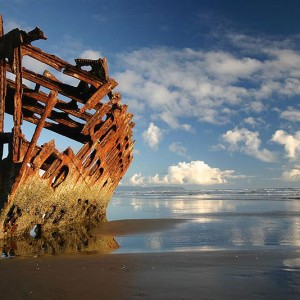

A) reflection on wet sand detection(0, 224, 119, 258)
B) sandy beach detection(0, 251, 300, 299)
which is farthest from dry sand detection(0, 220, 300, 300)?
reflection on wet sand detection(0, 224, 119, 258)

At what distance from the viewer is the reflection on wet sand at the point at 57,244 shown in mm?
6275

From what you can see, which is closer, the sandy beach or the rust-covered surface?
the sandy beach

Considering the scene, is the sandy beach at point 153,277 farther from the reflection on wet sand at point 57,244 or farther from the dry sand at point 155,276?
the reflection on wet sand at point 57,244

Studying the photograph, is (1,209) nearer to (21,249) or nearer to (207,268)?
(21,249)

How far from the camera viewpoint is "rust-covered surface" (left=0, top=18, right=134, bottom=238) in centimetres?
664

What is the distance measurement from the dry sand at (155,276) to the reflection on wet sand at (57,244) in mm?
955

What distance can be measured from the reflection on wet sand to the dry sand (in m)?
0.95

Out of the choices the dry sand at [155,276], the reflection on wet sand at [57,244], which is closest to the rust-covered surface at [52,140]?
the reflection on wet sand at [57,244]

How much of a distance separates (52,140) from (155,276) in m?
4.67

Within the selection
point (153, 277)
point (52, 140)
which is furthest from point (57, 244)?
point (153, 277)

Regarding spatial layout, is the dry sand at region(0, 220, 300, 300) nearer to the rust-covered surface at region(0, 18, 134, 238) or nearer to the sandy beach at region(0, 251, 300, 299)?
the sandy beach at region(0, 251, 300, 299)

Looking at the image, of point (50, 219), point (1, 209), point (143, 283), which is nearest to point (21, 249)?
point (1, 209)

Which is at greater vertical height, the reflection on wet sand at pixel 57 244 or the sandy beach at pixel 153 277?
the reflection on wet sand at pixel 57 244

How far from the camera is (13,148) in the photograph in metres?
6.57
